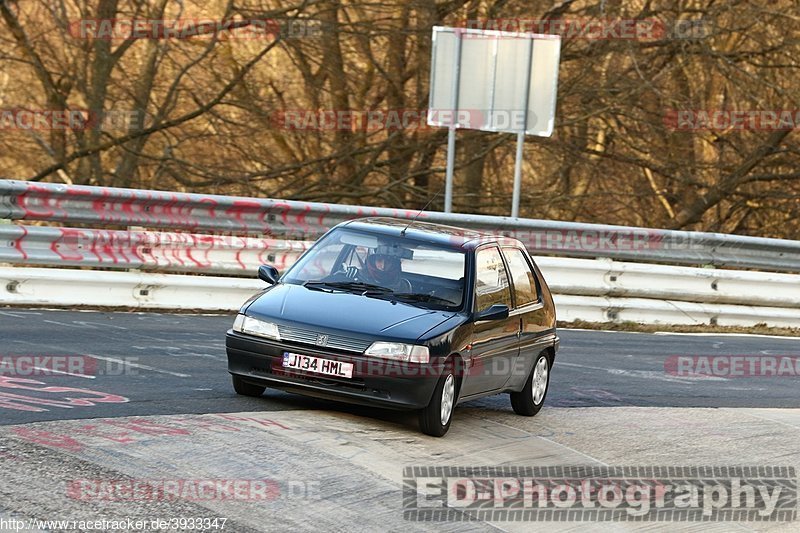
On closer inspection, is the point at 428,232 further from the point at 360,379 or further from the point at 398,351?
the point at 360,379

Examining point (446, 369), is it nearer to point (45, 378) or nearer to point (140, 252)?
point (45, 378)

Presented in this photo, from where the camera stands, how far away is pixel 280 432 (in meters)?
8.30

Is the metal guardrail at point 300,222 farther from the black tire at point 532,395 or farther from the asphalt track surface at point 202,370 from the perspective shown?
the black tire at point 532,395

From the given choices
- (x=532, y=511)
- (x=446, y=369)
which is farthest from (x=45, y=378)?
(x=532, y=511)

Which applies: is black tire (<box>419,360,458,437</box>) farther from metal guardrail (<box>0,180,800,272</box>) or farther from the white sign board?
the white sign board

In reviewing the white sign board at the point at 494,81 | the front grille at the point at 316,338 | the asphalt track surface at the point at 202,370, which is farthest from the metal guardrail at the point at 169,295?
the front grille at the point at 316,338

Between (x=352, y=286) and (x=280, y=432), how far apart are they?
163 centimetres

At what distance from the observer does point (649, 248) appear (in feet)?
57.7

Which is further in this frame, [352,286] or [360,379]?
[352,286]

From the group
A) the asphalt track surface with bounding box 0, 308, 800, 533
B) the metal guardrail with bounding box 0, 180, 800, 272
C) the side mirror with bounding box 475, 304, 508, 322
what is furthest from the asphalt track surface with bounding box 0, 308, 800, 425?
the metal guardrail with bounding box 0, 180, 800, 272

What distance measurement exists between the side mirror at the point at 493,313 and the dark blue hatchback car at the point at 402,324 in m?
0.01

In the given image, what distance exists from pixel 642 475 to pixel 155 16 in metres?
14.5

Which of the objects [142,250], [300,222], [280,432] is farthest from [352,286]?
[300,222]

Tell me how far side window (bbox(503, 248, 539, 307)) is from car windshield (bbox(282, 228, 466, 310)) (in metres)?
0.78
